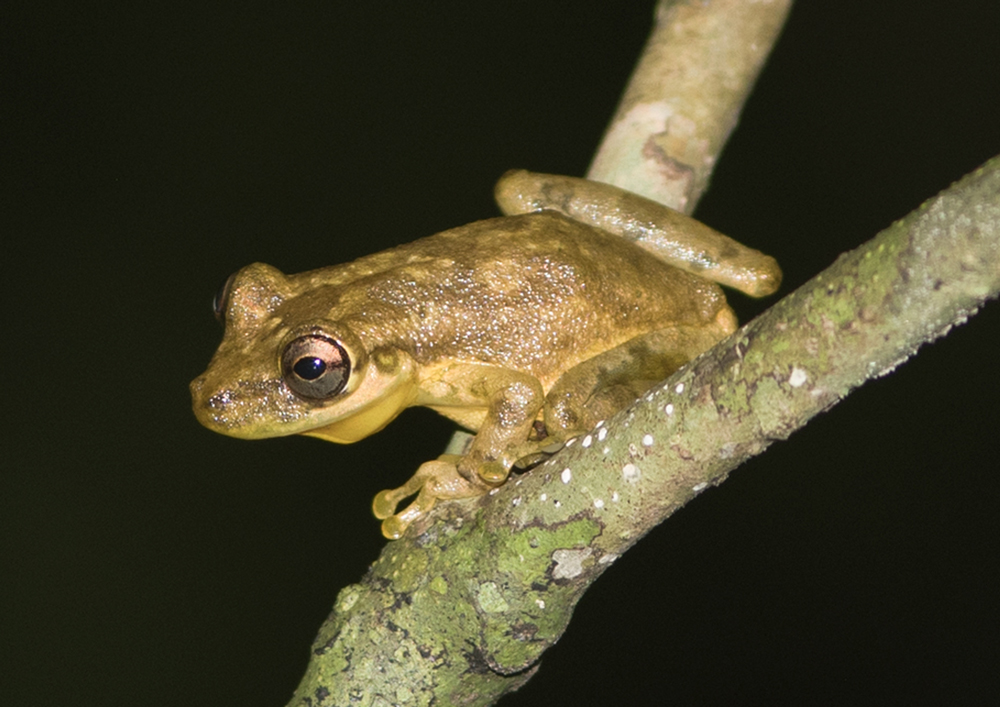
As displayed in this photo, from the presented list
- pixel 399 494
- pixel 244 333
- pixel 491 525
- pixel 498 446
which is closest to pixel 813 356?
pixel 491 525

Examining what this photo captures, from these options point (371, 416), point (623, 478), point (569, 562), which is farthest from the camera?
point (371, 416)

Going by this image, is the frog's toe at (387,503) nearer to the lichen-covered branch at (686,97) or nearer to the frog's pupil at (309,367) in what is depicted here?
the frog's pupil at (309,367)

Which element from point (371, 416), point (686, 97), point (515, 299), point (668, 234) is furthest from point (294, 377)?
point (686, 97)

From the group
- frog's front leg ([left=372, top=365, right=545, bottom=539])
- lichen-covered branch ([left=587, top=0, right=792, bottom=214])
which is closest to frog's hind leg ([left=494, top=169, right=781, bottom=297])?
lichen-covered branch ([left=587, top=0, right=792, bottom=214])

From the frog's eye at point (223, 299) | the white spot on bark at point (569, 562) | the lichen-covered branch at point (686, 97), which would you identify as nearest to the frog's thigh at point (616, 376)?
the white spot on bark at point (569, 562)

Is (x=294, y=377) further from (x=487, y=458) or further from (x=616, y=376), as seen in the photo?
(x=616, y=376)

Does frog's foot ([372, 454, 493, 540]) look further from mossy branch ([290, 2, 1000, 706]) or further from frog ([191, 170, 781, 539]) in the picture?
mossy branch ([290, 2, 1000, 706])
